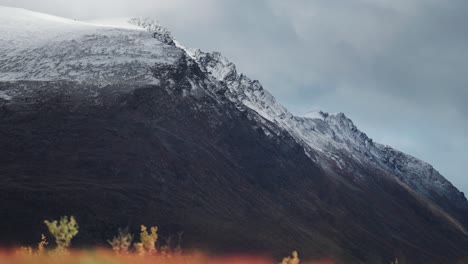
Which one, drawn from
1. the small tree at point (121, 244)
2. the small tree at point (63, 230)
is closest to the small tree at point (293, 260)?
the small tree at point (121, 244)

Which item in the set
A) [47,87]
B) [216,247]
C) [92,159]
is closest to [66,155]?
[92,159]

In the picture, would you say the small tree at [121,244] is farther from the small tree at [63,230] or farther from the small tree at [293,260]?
the small tree at [293,260]

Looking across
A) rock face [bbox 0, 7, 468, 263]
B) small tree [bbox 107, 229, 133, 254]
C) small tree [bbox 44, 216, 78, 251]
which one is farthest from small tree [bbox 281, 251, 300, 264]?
rock face [bbox 0, 7, 468, 263]

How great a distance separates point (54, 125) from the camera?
16150cm

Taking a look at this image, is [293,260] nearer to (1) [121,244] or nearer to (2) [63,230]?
(1) [121,244]

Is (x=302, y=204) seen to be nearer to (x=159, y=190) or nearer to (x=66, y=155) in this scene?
(x=159, y=190)

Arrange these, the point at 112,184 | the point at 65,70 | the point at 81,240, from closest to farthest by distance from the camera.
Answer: the point at 81,240 < the point at 112,184 < the point at 65,70

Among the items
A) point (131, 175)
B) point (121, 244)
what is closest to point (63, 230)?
point (121, 244)

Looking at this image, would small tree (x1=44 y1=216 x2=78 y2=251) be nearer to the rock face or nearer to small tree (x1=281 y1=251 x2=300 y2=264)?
small tree (x1=281 y1=251 x2=300 y2=264)

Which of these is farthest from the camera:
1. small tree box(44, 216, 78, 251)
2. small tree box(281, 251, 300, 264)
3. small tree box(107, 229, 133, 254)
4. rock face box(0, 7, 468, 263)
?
rock face box(0, 7, 468, 263)

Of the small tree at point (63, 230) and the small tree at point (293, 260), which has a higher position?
the small tree at point (63, 230)

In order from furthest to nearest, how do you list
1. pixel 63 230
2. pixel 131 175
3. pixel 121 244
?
1. pixel 131 175
2. pixel 63 230
3. pixel 121 244

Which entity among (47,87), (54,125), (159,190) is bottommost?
(159,190)

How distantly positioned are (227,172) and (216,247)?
58.4 metres
